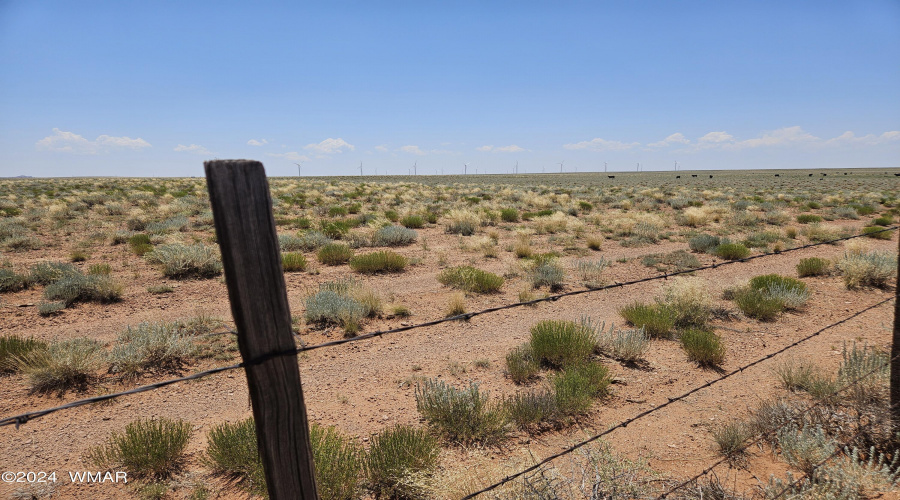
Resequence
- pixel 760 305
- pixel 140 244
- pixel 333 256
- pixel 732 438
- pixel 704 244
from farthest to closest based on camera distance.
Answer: pixel 704 244 → pixel 140 244 → pixel 333 256 → pixel 760 305 → pixel 732 438

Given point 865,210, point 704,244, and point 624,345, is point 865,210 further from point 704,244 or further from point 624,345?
point 624,345

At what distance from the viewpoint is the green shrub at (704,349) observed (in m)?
6.31

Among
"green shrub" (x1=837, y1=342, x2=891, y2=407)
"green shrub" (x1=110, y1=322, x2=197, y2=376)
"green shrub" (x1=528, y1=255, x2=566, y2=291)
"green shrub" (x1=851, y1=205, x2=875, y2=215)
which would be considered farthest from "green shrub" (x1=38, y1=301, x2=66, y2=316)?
"green shrub" (x1=851, y1=205, x2=875, y2=215)

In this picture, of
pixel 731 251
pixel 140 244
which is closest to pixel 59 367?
pixel 140 244

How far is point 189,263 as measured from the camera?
10828 millimetres

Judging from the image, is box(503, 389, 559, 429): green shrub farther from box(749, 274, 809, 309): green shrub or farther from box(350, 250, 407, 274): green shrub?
box(350, 250, 407, 274): green shrub

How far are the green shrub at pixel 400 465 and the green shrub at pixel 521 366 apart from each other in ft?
6.75

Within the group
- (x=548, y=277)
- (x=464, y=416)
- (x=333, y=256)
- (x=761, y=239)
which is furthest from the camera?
(x=761, y=239)

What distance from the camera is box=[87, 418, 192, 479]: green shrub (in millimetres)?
3969

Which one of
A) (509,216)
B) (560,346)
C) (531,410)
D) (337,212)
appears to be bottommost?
(531,410)

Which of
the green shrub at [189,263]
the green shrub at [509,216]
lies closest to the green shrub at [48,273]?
the green shrub at [189,263]

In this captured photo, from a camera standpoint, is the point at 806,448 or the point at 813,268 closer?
the point at 806,448

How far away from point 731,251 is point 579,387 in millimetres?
10721

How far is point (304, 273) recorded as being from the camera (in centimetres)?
1134
